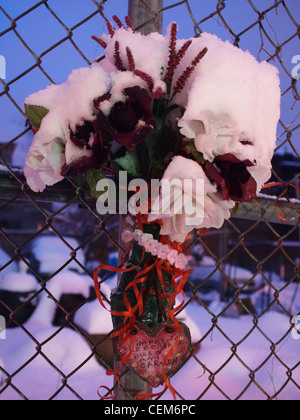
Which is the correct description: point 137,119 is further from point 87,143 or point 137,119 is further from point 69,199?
point 69,199

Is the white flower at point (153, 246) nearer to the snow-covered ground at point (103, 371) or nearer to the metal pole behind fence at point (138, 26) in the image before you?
the metal pole behind fence at point (138, 26)

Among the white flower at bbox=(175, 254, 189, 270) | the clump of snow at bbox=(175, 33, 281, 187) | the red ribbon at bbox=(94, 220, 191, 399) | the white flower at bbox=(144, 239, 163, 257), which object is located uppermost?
the clump of snow at bbox=(175, 33, 281, 187)

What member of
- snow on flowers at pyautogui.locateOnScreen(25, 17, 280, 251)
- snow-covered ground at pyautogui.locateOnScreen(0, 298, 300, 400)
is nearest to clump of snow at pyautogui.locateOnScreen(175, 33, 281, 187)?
snow on flowers at pyautogui.locateOnScreen(25, 17, 280, 251)

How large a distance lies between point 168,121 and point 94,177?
169mm

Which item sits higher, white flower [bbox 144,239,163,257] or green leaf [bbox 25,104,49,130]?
green leaf [bbox 25,104,49,130]

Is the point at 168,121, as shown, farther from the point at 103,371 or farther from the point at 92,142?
the point at 103,371

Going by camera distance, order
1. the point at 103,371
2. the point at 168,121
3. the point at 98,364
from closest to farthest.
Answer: the point at 168,121 → the point at 103,371 → the point at 98,364

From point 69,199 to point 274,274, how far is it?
6.22 m

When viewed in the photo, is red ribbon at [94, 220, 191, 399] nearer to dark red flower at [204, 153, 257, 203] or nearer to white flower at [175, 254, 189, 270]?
white flower at [175, 254, 189, 270]

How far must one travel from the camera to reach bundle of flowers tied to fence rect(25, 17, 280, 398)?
0.61m

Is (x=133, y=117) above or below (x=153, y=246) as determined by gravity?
above

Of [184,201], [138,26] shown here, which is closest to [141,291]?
[184,201]

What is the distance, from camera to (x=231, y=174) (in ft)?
2.12
